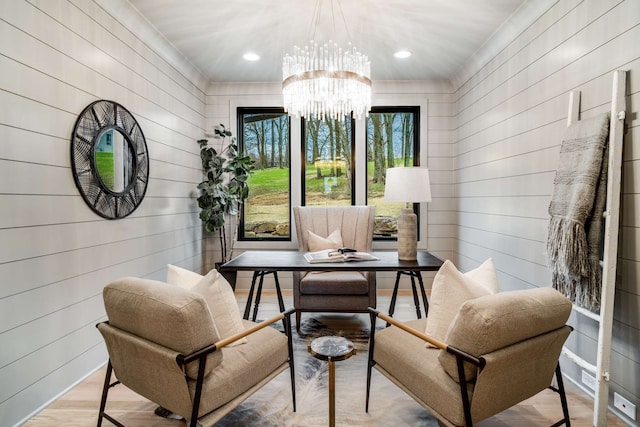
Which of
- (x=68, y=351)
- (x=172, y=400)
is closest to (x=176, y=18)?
(x=68, y=351)

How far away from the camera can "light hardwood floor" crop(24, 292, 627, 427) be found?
74.9 inches

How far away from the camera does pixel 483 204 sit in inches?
141

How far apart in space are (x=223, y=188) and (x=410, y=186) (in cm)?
219

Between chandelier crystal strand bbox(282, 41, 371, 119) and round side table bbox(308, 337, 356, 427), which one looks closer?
round side table bbox(308, 337, 356, 427)

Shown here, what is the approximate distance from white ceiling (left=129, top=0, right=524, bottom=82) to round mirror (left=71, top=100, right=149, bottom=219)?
3.08 ft

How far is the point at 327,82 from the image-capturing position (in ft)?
8.38

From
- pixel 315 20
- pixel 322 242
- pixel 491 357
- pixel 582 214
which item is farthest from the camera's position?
pixel 322 242

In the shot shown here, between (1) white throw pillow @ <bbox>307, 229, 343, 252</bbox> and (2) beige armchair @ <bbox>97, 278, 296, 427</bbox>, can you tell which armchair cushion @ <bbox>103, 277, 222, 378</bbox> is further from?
(1) white throw pillow @ <bbox>307, 229, 343, 252</bbox>

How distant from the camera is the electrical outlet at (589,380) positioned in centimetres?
210

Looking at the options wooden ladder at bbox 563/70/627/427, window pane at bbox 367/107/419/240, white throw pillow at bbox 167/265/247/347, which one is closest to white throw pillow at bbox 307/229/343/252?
window pane at bbox 367/107/419/240

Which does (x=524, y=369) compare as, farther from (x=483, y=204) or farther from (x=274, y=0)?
(x=274, y=0)

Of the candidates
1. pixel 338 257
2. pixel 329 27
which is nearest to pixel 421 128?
pixel 329 27

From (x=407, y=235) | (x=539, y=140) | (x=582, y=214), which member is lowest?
(x=407, y=235)

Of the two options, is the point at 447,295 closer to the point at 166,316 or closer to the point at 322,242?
the point at 166,316
